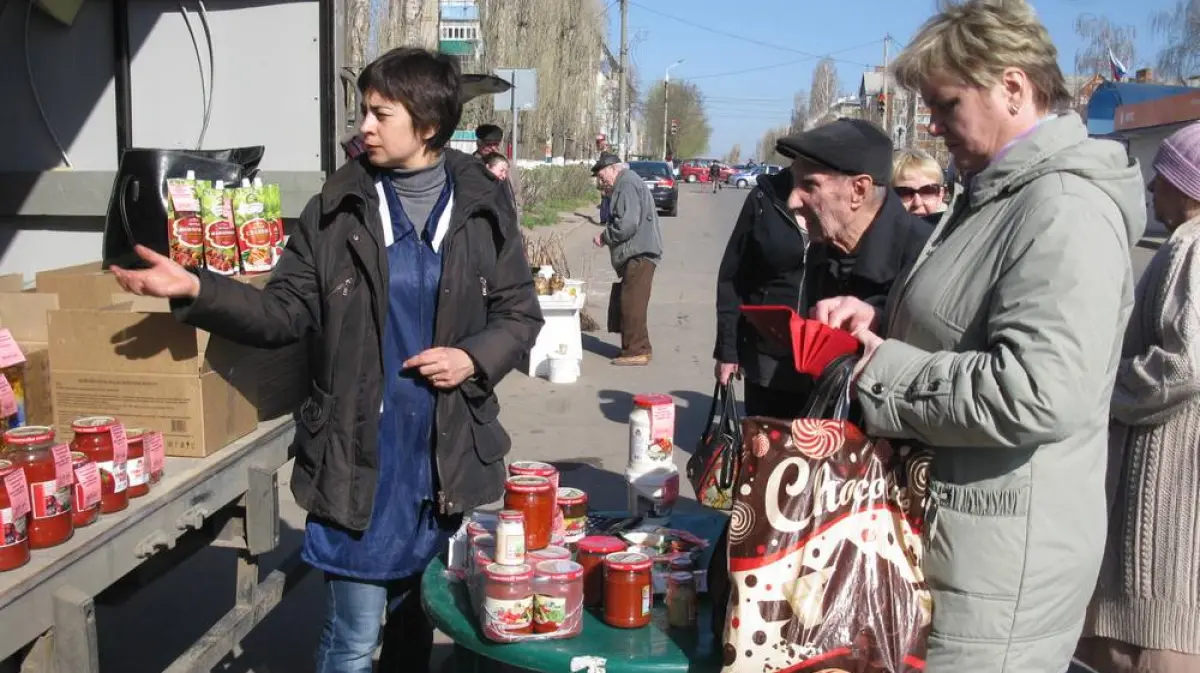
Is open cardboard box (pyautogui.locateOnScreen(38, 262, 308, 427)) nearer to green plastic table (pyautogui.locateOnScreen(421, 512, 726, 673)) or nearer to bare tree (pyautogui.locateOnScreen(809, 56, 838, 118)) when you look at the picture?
green plastic table (pyautogui.locateOnScreen(421, 512, 726, 673))

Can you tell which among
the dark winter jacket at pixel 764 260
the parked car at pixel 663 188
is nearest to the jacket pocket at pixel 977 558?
the dark winter jacket at pixel 764 260

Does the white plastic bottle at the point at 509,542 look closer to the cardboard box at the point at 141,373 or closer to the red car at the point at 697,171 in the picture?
the cardboard box at the point at 141,373

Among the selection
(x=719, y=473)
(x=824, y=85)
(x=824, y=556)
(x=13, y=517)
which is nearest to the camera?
(x=824, y=556)

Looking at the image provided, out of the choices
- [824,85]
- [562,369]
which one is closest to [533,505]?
[562,369]

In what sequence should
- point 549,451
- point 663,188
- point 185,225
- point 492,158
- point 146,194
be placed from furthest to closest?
point 663,188 < point 492,158 < point 549,451 < point 146,194 < point 185,225

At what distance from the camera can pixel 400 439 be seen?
8.99 feet

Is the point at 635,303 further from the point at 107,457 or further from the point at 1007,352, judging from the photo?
the point at 1007,352

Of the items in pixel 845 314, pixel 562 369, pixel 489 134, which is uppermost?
pixel 489 134

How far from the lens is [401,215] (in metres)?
2.78

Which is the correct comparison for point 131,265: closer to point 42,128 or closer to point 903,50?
point 42,128

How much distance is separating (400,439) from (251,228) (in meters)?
0.99

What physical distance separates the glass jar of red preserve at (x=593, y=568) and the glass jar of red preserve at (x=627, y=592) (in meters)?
0.09

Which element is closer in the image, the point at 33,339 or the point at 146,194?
the point at 33,339


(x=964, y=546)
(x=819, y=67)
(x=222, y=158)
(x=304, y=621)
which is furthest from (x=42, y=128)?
(x=819, y=67)
